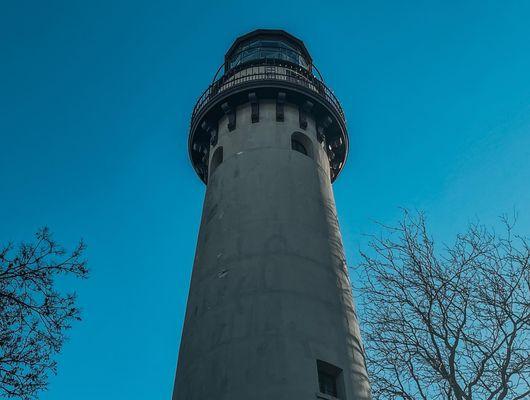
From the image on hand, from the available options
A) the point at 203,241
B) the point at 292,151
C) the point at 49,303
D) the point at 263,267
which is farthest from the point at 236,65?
the point at 49,303

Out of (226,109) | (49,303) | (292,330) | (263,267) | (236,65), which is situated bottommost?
(49,303)

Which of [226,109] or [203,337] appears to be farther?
[226,109]

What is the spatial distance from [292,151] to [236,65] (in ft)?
33.2

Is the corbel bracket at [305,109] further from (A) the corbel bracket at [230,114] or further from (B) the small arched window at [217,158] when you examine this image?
(B) the small arched window at [217,158]

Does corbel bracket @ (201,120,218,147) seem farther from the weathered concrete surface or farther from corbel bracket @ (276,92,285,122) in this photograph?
corbel bracket @ (276,92,285,122)

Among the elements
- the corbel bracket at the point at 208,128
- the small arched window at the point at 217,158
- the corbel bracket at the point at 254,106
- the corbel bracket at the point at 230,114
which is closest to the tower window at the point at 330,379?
the small arched window at the point at 217,158

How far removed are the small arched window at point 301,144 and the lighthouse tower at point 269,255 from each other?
0.05 m

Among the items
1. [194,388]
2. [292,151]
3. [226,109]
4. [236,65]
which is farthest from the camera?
[236,65]

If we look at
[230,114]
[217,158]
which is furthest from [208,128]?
[217,158]

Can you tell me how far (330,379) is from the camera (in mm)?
15398

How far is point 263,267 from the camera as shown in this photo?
56.7 ft

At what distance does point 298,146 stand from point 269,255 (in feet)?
24.7

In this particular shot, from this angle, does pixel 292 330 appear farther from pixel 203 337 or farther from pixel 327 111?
pixel 327 111

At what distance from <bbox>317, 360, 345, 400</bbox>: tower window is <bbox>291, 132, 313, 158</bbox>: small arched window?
33.8 ft
